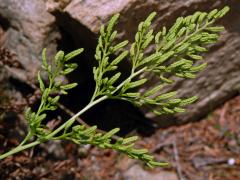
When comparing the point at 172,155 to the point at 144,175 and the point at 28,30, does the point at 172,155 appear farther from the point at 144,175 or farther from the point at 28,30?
the point at 28,30

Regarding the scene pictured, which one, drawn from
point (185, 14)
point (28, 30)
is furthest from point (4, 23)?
point (185, 14)

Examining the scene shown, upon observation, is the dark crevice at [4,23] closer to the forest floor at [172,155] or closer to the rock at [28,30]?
the rock at [28,30]

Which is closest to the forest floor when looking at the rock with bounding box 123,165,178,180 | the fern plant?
the rock with bounding box 123,165,178,180

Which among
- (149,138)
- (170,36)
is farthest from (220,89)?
(170,36)

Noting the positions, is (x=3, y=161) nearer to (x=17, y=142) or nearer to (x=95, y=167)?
(x=17, y=142)

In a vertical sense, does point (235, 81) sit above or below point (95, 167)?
above

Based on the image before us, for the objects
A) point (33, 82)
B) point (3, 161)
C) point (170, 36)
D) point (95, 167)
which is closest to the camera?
point (170, 36)
